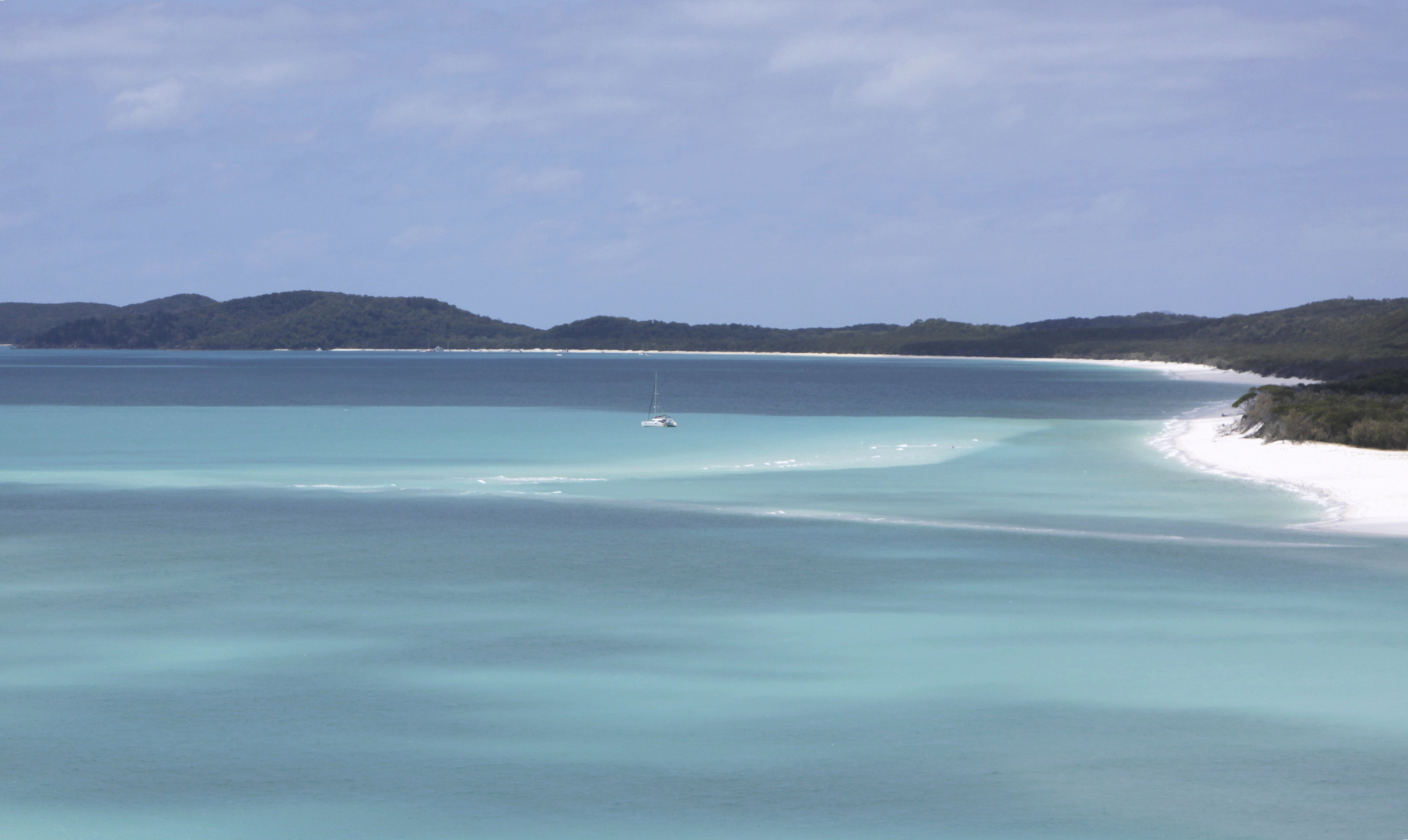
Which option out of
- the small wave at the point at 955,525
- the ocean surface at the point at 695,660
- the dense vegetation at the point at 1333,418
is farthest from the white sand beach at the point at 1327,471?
the small wave at the point at 955,525

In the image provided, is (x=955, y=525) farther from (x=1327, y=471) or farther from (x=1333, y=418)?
(x=1333, y=418)

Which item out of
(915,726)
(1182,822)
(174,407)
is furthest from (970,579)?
(174,407)

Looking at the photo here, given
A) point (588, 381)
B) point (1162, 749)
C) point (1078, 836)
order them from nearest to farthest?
point (1078, 836), point (1162, 749), point (588, 381)

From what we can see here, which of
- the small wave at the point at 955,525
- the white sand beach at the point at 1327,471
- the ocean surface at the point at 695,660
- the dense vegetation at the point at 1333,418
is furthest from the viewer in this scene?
the dense vegetation at the point at 1333,418

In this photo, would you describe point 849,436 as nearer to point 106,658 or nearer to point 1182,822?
point 106,658

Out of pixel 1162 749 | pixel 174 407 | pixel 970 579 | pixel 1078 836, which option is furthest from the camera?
pixel 174 407

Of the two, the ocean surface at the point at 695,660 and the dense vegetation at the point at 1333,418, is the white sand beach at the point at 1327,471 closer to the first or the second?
the dense vegetation at the point at 1333,418
